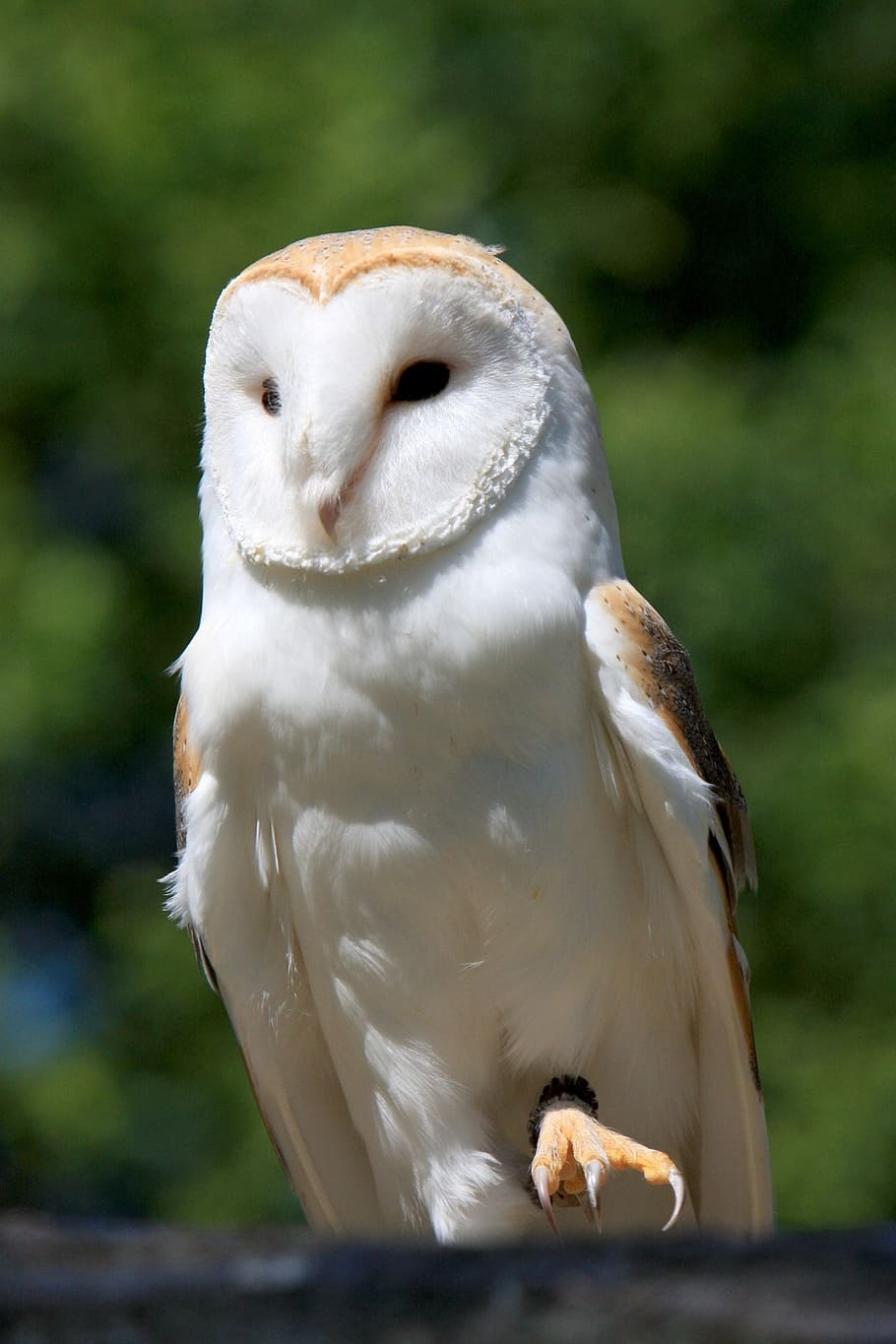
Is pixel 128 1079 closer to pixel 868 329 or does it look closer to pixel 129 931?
pixel 129 931

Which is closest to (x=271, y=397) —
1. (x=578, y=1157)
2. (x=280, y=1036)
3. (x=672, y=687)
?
(x=672, y=687)

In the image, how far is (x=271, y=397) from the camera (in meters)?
1.98

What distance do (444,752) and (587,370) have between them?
12.4ft

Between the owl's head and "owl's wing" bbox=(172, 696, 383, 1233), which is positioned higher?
→ the owl's head

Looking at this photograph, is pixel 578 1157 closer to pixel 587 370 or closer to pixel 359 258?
pixel 359 258

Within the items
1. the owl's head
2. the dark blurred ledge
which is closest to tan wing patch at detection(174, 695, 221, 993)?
the owl's head

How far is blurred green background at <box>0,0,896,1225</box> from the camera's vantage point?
491 centimetres

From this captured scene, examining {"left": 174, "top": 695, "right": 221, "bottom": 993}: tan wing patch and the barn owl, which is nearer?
the barn owl

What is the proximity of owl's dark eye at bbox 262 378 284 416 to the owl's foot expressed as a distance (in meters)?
0.87

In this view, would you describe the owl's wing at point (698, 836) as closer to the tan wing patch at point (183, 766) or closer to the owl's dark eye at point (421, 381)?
the owl's dark eye at point (421, 381)

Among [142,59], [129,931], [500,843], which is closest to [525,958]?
[500,843]

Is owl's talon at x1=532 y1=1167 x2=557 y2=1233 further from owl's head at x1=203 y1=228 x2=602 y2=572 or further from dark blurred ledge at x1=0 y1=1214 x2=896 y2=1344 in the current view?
dark blurred ledge at x1=0 y1=1214 x2=896 y2=1344

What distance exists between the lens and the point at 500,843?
1.91 metres

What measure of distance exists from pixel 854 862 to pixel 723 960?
2823mm
